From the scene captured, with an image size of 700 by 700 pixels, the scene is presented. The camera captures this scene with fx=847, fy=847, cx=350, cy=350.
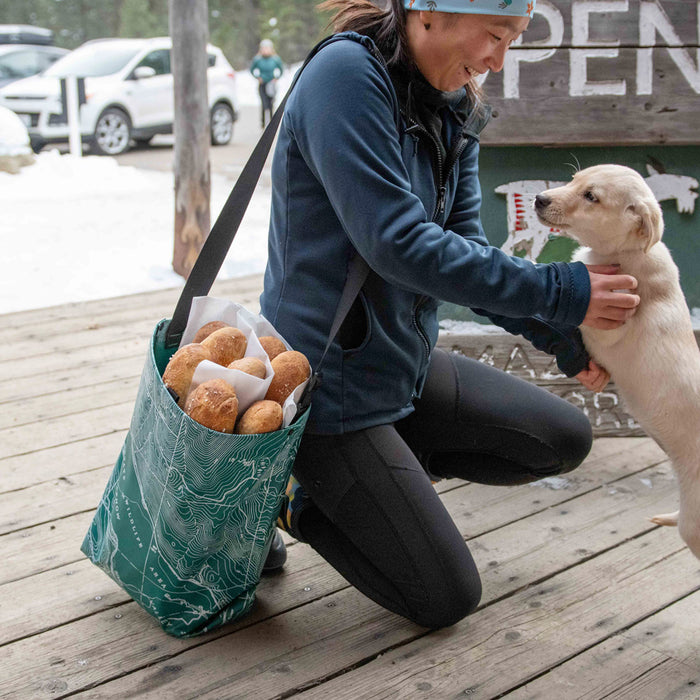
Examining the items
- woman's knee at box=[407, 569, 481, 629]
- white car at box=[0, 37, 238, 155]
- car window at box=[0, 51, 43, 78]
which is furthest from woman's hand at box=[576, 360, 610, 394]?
car window at box=[0, 51, 43, 78]

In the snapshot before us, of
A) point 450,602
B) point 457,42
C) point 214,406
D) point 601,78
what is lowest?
point 450,602

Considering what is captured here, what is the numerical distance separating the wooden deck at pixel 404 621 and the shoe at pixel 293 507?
0.18m

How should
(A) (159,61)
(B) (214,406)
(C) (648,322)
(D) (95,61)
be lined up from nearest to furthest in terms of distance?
1. (B) (214,406)
2. (C) (648,322)
3. (D) (95,61)
4. (A) (159,61)

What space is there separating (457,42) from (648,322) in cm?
73

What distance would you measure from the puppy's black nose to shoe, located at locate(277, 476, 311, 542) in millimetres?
820

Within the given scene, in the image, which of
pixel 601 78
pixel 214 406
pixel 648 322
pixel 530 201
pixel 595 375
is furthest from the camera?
pixel 530 201

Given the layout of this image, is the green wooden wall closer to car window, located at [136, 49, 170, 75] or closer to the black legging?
the black legging

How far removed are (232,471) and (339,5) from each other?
1.00 metres

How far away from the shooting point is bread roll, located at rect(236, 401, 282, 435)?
157 centimetres

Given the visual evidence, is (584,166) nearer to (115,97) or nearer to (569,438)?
(569,438)

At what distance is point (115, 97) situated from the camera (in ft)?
34.3

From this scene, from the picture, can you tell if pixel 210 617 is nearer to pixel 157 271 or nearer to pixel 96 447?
A: pixel 96 447

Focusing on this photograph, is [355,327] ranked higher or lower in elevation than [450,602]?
higher

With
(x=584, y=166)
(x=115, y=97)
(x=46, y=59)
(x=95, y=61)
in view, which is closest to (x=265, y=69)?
(x=95, y=61)
